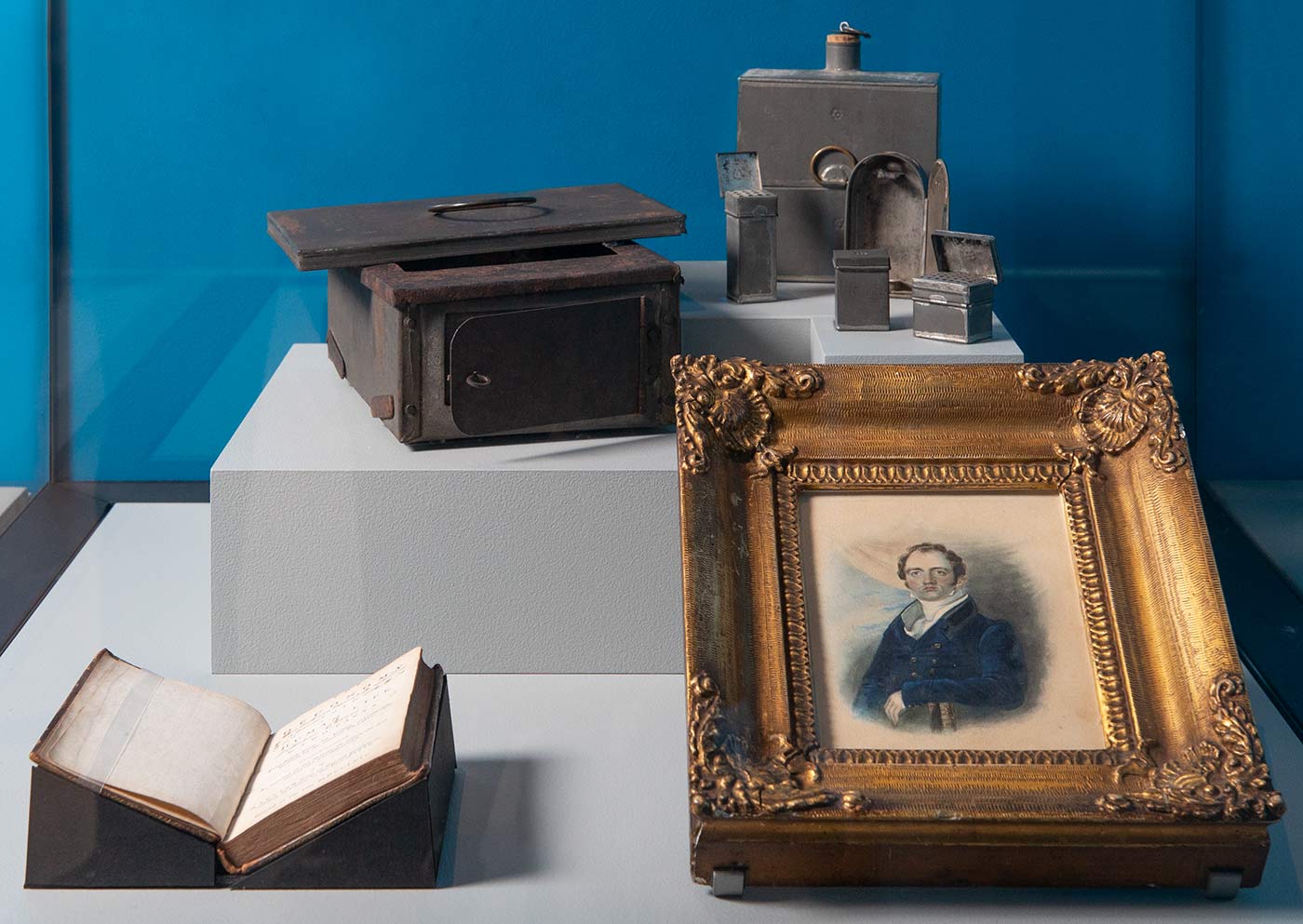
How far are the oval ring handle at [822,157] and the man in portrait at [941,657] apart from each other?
3.34ft

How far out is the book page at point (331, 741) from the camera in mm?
1596

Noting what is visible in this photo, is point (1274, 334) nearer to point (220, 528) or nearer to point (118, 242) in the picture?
point (220, 528)

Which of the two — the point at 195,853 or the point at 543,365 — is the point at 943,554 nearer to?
the point at 543,365

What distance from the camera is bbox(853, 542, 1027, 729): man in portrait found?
1.54 meters

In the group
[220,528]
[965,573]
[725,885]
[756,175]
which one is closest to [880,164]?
[756,175]

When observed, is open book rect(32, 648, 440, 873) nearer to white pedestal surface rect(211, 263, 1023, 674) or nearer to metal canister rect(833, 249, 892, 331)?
white pedestal surface rect(211, 263, 1023, 674)

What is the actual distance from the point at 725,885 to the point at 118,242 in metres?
2.03

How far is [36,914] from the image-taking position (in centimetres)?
153

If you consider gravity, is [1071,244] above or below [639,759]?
above

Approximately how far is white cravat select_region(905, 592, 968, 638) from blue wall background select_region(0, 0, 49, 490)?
209cm

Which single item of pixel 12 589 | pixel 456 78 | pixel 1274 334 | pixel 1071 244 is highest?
pixel 456 78

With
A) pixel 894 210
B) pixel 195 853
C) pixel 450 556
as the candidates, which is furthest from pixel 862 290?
pixel 195 853

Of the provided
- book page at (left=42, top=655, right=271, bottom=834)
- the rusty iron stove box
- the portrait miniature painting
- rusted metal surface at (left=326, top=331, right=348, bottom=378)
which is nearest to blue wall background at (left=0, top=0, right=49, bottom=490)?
rusted metal surface at (left=326, top=331, right=348, bottom=378)

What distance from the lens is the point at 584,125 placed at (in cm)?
288
